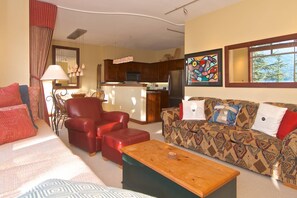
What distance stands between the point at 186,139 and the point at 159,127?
5.67 feet

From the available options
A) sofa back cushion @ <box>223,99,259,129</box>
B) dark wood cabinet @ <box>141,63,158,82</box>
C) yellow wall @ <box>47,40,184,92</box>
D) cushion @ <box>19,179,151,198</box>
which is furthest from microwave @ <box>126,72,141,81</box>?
cushion @ <box>19,179,151,198</box>

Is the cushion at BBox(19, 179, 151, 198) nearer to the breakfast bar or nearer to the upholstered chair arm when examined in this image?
the upholstered chair arm

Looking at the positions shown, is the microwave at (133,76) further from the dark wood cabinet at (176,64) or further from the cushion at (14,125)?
the cushion at (14,125)

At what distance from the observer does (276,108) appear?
251 cm

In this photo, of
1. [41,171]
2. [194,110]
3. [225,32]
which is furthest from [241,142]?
[41,171]

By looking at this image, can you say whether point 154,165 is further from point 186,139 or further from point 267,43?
point 267,43

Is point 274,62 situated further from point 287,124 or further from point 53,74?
point 53,74

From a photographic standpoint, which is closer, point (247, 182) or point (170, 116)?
point (247, 182)

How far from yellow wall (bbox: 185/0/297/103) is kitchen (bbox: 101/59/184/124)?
1.29m

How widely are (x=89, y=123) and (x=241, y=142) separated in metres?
2.20

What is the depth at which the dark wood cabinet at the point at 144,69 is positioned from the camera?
23.7 ft

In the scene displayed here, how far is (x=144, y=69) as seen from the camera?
8.26m

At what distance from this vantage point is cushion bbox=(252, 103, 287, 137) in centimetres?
245

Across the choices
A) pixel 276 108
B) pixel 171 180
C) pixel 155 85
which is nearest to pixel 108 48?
pixel 155 85
